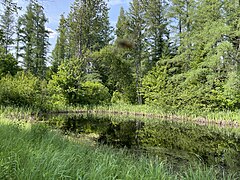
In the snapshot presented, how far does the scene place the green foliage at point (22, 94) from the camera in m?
15.2

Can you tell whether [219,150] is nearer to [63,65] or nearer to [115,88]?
[63,65]

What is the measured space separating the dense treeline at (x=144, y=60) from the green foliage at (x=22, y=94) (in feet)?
0.20

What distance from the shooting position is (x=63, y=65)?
22156 mm

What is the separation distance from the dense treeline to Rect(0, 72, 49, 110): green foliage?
0.06 m

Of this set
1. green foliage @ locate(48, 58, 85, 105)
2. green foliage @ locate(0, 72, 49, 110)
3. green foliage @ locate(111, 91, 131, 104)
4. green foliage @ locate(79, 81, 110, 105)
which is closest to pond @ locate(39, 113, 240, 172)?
green foliage @ locate(0, 72, 49, 110)

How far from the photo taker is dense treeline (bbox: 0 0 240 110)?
55.2ft

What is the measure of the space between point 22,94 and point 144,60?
14.1 meters

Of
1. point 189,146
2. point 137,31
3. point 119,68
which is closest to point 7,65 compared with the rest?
point 119,68

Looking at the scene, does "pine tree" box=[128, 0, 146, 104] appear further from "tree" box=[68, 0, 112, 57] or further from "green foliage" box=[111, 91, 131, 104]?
"tree" box=[68, 0, 112, 57]

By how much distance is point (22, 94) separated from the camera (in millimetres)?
16219

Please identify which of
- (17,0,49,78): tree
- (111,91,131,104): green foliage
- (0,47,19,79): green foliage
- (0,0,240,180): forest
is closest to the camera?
(0,0,240,180): forest

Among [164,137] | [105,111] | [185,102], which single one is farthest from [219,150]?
[105,111]

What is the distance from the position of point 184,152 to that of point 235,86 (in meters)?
9.71

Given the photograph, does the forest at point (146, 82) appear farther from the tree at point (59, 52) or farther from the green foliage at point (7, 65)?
the tree at point (59, 52)
